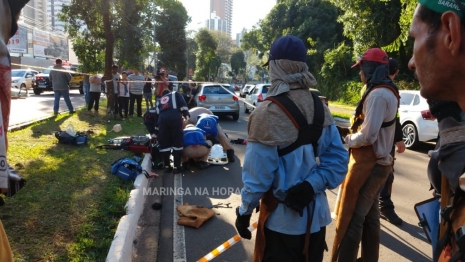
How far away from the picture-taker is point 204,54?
54688 mm

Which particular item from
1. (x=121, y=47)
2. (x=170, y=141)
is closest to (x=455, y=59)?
(x=170, y=141)

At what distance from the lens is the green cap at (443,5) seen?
0.98m

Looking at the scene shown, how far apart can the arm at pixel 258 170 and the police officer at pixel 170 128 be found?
5060 millimetres

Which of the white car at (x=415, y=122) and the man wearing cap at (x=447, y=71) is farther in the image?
the white car at (x=415, y=122)

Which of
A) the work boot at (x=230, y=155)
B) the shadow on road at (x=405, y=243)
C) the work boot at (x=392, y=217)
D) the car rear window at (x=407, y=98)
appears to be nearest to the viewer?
the shadow on road at (x=405, y=243)

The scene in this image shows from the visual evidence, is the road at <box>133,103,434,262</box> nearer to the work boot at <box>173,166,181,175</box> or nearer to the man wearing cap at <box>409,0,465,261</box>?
the work boot at <box>173,166,181,175</box>

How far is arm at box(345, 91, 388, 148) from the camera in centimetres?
330


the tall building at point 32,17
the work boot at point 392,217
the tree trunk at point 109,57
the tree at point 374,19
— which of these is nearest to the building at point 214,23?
the tall building at point 32,17

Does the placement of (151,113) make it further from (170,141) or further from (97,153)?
(97,153)

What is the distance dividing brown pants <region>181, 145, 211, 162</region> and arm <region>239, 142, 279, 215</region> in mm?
5204

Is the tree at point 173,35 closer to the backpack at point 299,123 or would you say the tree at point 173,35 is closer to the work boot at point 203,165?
the work boot at point 203,165

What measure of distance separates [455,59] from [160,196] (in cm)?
563

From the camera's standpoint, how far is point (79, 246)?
361 centimetres

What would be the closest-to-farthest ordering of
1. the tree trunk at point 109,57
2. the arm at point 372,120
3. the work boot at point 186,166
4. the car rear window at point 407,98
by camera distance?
1. the arm at point 372,120
2. the work boot at point 186,166
3. the car rear window at point 407,98
4. the tree trunk at point 109,57
